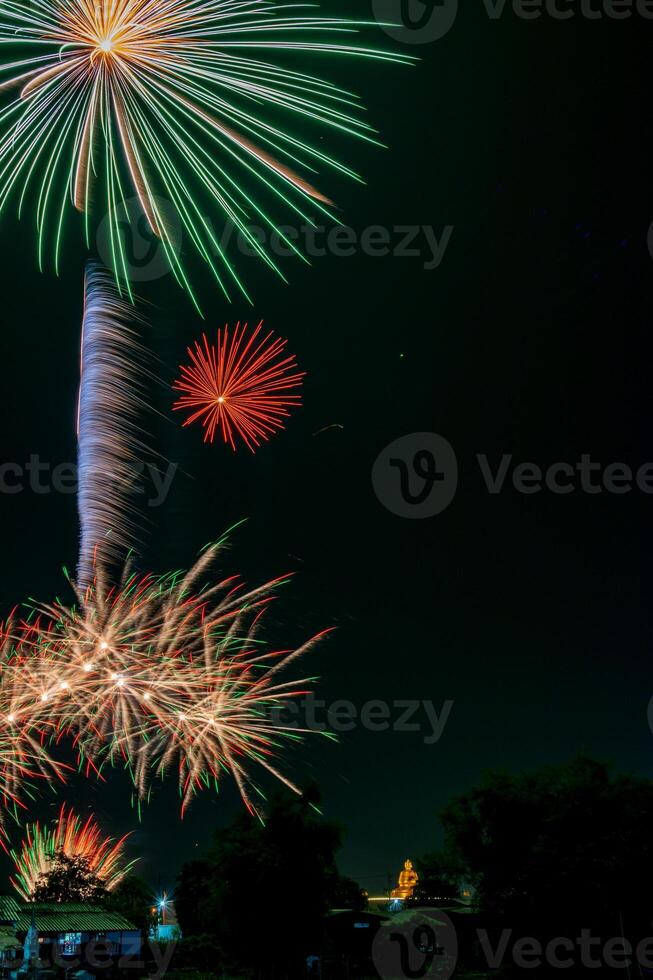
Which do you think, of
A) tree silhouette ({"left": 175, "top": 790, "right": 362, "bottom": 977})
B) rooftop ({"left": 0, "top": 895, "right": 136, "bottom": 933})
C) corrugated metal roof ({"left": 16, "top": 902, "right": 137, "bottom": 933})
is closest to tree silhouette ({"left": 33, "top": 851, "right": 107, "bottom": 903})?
rooftop ({"left": 0, "top": 895, "right": 136, "bottom": 933})

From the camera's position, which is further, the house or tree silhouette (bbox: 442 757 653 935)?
the house

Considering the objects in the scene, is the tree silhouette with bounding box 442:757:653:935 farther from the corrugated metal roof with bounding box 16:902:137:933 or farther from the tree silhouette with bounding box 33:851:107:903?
the tree silhouette with bounding box 33:851:107:903

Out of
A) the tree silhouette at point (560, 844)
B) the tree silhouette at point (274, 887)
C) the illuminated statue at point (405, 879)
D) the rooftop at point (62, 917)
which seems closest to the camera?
the tree silhouette at point (560, 844)

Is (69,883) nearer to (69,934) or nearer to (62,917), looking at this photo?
(62,917)

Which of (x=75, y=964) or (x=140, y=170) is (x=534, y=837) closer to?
(x=75, y=964)

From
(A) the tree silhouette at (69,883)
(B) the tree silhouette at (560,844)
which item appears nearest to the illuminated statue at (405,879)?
(A) the tree silhouette at (69,883)

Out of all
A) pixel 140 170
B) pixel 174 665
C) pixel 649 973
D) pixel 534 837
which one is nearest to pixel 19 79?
pixel 140 170

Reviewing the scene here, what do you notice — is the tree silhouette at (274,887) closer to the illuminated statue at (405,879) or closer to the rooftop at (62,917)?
the rooftop at (62,917)

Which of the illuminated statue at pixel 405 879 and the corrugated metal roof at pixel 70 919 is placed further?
the illuminated statue at pixel 405 879
